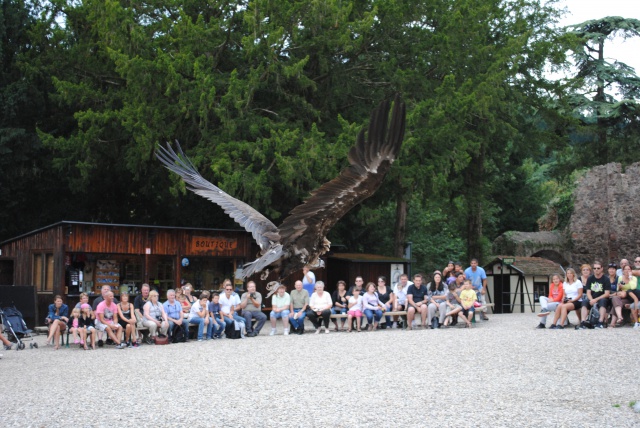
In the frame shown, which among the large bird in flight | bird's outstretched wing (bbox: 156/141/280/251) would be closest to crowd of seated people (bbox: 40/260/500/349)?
bird's outstretched wing (bbox: 156/141/280/251)

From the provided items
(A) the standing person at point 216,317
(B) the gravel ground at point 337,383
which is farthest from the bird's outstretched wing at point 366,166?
(A) the standing person at point 216,317

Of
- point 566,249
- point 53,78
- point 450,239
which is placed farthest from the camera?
point 450,239

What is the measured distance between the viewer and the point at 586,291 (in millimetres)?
16562

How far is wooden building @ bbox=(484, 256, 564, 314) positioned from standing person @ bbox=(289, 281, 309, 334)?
29.2 ft

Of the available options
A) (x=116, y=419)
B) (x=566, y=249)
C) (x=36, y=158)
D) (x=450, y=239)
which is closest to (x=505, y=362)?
(x=116, y=419)

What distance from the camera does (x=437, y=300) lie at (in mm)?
17672

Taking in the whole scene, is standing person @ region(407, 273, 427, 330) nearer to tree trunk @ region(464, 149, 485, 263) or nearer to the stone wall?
tree trunk @ region(464, 149, 485, 263)

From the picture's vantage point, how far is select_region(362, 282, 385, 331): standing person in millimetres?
17172

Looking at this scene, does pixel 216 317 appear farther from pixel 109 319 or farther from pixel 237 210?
pixel 237 210

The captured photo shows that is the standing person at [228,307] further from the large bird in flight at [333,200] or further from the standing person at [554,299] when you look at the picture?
the standing person at [554,299]

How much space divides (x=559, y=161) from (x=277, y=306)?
27914 millimetres

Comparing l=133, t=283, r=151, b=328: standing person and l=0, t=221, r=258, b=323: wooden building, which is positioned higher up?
l=0, t=221, r=258, b=323: wooden building

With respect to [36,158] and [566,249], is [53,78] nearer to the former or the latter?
[36,158]

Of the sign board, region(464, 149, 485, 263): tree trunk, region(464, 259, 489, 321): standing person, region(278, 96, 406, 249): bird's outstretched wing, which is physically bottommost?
region(464, 259, 489, 321): standing person
